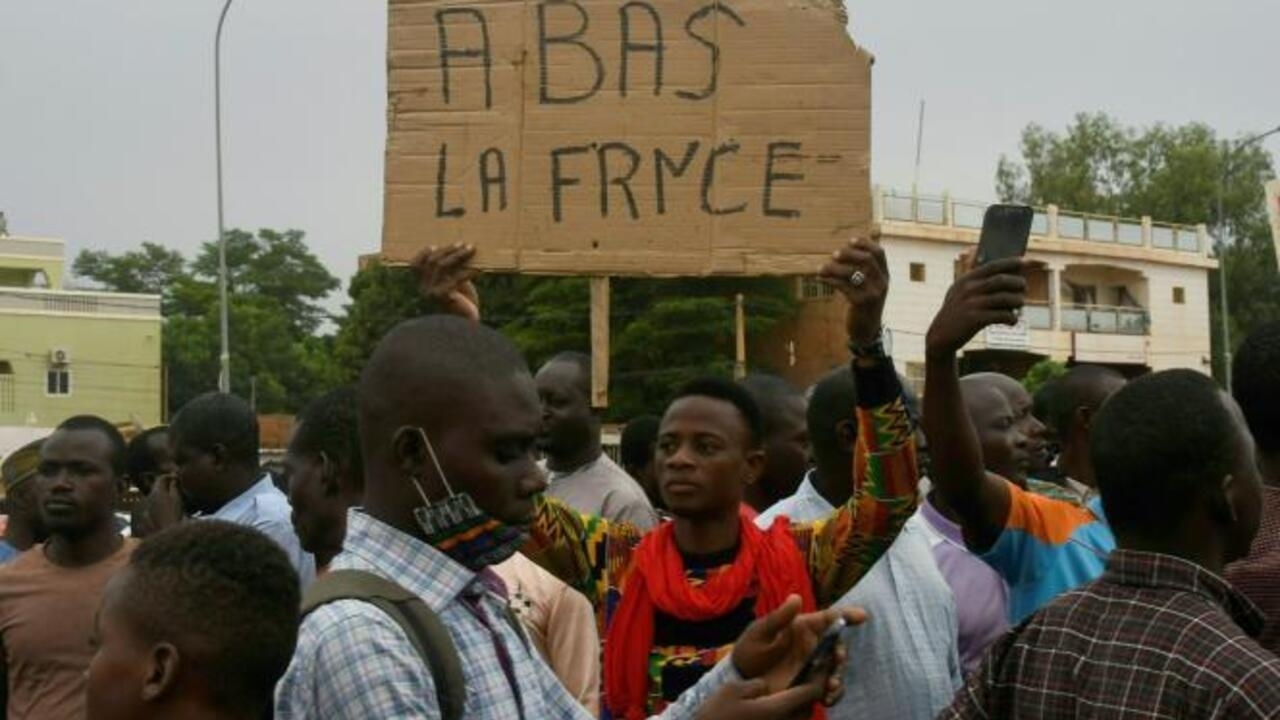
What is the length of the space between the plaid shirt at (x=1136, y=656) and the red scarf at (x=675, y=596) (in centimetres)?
113

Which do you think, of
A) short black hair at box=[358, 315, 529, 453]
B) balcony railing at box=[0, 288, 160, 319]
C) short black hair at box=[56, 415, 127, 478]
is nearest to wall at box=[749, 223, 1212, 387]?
balcony railing at box=[0, 288, 160, 319]

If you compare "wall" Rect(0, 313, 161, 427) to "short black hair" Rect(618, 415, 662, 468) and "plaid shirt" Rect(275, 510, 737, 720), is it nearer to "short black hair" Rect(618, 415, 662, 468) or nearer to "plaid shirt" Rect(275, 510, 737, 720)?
"short black hair" Rect(618, 415, 662, 468)

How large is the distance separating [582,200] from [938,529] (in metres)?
1.77

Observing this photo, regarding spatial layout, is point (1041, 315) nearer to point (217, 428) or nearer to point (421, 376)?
point (217, 428)

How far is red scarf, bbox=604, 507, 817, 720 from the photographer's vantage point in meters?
4.24

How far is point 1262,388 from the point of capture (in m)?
3.75

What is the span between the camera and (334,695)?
2617 mm

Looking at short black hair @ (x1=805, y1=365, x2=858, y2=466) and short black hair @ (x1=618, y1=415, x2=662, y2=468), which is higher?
short black hair @ (x1=805, y1=365, x2=858, y2=466)

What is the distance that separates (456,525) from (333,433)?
6.94ft

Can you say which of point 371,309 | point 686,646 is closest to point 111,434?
point 686,646

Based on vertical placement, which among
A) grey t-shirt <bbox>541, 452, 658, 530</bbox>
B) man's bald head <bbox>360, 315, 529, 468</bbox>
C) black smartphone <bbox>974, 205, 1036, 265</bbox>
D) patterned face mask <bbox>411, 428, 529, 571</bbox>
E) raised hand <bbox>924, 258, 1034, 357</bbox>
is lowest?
Result: grey t-shirt <bbox>541, 452, 658, 530</bbox>

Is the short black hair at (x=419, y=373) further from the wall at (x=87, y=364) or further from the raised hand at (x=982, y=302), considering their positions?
the wall at (x=87, y=364)

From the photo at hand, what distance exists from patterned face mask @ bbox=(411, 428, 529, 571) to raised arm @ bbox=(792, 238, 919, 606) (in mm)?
1147

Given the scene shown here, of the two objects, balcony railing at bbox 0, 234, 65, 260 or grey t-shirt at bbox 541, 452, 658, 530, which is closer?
grey t-shirt at bbox 541, 452, 658, 530
